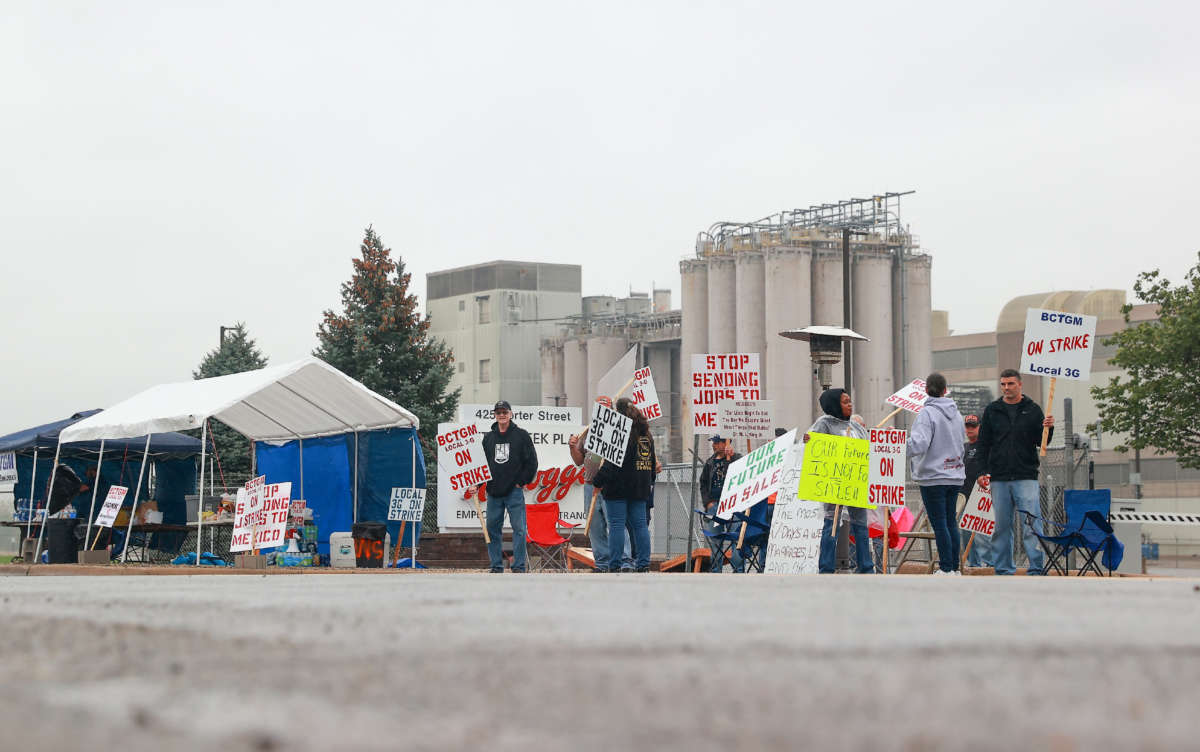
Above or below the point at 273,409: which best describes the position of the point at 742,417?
below

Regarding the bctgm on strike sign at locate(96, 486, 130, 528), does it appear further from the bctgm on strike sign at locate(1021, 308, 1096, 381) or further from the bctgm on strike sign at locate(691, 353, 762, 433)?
the bctgm on strike sign at locate(1021, 308, 1096, 381)

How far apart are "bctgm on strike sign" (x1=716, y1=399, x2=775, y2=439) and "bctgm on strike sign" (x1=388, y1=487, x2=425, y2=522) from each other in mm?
7002

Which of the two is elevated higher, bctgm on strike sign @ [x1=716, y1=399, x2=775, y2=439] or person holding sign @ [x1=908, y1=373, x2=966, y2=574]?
bctgm on strike sign @ [x1=716, y1=399, x2=775, y2=439]

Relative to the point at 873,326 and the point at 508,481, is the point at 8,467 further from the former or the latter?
the point at 873,326

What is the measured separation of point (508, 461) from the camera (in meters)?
16.4

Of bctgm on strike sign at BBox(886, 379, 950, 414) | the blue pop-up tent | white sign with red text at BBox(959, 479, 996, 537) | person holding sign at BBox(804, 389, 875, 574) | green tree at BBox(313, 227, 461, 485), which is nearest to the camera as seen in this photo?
person holding sign at BBox(804, 389, 875, 574)

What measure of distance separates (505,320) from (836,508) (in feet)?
250

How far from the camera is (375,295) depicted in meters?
49.9

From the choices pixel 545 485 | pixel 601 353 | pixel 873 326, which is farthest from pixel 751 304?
pixel 545 485

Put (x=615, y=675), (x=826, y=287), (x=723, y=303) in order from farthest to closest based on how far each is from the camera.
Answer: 1. (x=723, y=303)
2. (x=826, y=287)
3. (x=615, y=675)

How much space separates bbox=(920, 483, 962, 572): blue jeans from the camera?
14289mm

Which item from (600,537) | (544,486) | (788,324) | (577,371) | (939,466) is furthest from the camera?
(577,371)

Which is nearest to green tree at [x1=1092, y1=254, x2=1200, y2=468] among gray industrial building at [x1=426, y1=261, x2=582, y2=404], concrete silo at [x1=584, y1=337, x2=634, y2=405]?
concrete silo at [x1=584, y1=337, x2=634, y2=405]

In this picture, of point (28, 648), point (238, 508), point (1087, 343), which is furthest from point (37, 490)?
point (28, 648)
